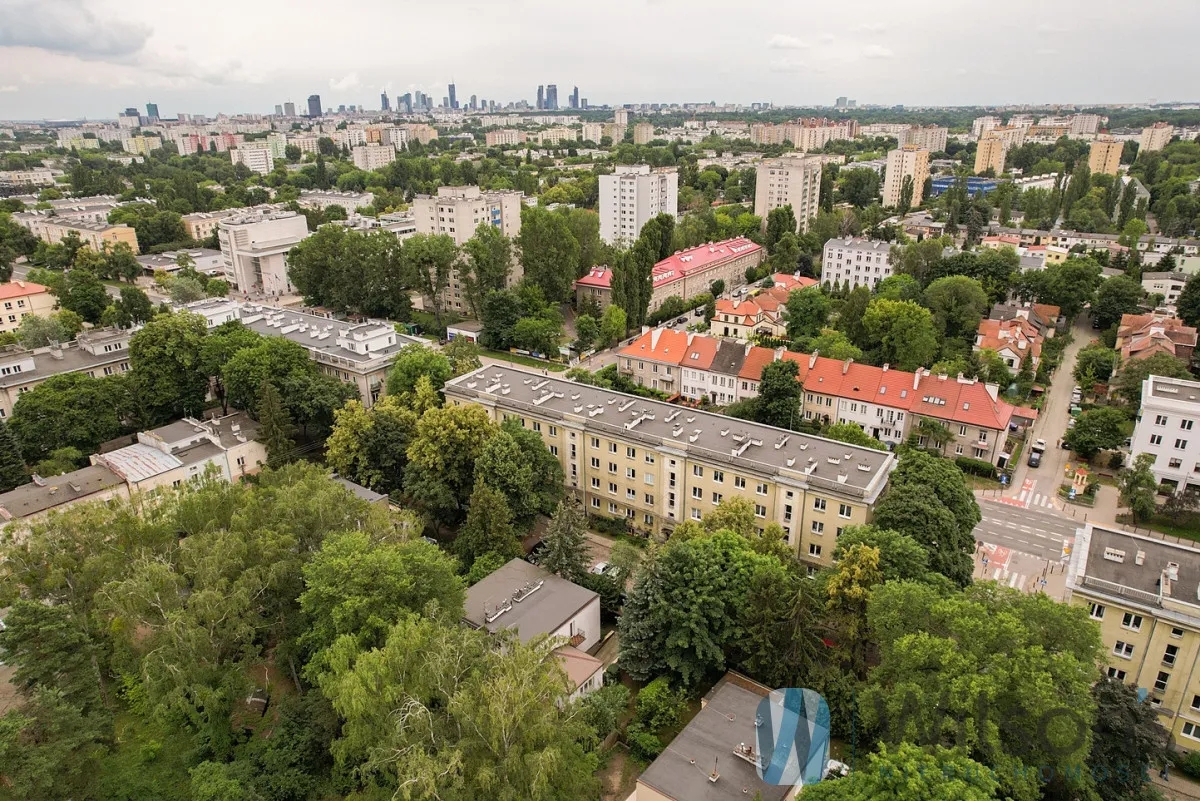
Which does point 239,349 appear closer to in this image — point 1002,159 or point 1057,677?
point 1057,677

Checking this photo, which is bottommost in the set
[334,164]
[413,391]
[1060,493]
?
[1060,493]

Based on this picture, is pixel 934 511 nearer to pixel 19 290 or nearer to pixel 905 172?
pixel 19 290

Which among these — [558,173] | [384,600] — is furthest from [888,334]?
[558,173]

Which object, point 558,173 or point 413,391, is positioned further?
point 558,173

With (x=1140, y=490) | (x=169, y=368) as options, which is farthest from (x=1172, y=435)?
(x=169, y=368)

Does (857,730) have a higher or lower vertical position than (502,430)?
lower

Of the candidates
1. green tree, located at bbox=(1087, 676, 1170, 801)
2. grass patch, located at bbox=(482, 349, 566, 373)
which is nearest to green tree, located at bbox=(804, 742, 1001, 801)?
green tree, located at bbox=(1087, 676, 1170, 801)
